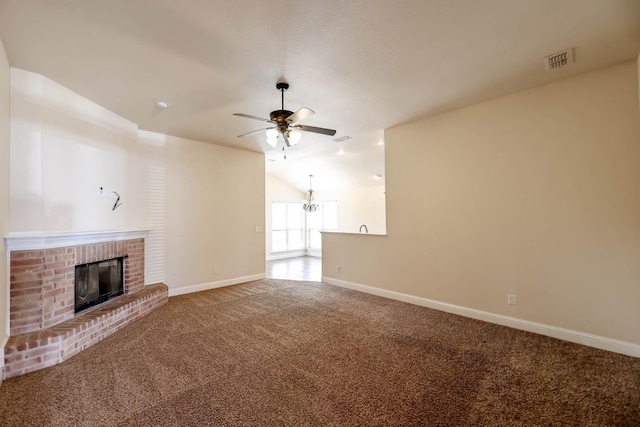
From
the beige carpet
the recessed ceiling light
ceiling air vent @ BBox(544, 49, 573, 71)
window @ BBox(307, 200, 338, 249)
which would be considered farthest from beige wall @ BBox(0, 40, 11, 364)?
window @ BBox(307, 200, 338, 249)

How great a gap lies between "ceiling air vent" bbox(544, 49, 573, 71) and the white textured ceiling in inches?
2.5

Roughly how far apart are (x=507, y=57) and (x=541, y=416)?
3009 millimetres

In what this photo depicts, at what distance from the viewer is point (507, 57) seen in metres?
2.70

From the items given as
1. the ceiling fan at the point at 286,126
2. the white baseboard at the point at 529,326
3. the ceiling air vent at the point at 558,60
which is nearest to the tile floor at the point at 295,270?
the white baseboard at the point at 529,326

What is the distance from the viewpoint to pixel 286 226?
33.8 ft

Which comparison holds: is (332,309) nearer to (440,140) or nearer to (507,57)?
(440,140)

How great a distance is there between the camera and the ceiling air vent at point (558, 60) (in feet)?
8.64

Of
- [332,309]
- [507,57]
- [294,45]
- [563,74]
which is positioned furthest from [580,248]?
[294,45]

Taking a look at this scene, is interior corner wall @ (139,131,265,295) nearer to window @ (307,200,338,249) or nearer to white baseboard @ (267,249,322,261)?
white baseboard @ (267,249,322,261)

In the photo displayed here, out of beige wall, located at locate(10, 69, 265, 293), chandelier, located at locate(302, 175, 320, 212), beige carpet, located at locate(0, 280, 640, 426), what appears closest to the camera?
beige carpet, located at locate(0, 280, 640, 426)

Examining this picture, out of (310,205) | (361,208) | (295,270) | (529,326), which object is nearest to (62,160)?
(295,270)

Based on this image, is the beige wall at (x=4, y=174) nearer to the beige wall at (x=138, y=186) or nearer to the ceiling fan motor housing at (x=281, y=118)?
the beige wall at (x=138, y=186)

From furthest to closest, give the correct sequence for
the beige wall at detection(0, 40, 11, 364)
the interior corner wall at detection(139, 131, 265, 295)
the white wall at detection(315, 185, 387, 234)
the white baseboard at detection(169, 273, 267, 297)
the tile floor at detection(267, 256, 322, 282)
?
the white wall at detection(315, 185, 387, 234) → the tile floor at detection(267, 256, 322, 282) → the white baseboard at detection(169, 273, 267, 297) → the interior corner wall at detection(139, 131, 265, 295) → the beige wall at detection(0, 40, 11, 364)

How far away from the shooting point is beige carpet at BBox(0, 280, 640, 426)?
1.96 meters
